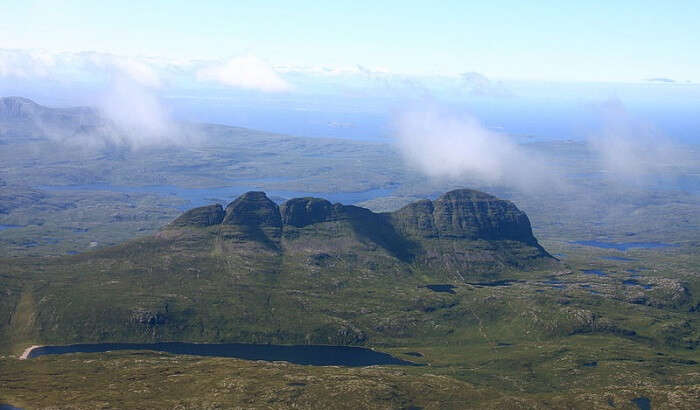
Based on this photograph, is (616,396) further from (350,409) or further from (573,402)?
(350,409)

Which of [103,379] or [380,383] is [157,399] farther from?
[380,383]

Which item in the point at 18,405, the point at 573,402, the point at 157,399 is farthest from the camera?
the point at 573,402

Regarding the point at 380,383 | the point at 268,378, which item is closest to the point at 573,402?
the point at 380,383

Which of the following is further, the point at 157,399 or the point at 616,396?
the point at 616,396

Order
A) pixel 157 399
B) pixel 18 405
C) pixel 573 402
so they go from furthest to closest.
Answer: pixel 573 402, pixel 157 399, pixel 18 405

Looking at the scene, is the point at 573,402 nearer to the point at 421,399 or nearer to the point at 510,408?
the point at 510,408

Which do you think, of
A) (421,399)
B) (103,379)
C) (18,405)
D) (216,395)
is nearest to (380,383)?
(421,399)

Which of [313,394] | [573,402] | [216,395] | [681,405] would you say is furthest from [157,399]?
[681,405]
